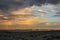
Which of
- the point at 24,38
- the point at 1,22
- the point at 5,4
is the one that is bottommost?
the point at 24,38

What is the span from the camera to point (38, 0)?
102 cm

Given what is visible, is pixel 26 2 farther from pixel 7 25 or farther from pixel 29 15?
pixel 7 25

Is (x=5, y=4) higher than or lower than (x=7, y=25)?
higher

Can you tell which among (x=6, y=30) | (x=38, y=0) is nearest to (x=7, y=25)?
(x=6, y=30)

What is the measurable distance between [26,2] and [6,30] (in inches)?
10.0

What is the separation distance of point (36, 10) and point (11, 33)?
236mm

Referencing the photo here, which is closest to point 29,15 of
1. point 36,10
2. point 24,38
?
point 36,10

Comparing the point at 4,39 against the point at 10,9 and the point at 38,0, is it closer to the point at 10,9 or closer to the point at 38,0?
the point at 10,9

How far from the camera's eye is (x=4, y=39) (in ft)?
2.82

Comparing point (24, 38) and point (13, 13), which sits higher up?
point (13, 13)

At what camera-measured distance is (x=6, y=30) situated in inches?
33.8

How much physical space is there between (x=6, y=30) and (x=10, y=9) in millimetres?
176

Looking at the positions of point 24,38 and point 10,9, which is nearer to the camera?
point 24,38

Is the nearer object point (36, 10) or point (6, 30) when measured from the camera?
point (6, 30)
